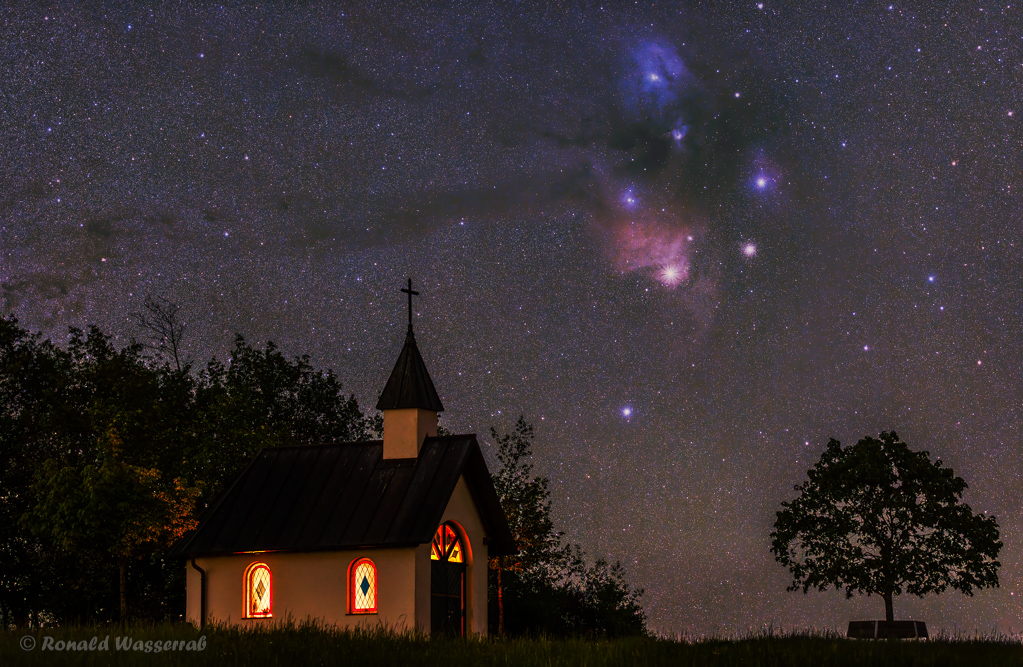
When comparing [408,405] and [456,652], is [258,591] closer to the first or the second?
[408,405]

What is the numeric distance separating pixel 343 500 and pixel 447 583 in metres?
3.56

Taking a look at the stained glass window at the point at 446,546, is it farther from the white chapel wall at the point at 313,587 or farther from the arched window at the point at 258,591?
the arched window at the point at 258,591

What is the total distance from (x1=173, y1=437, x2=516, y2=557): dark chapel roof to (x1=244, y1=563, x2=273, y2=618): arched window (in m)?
0.80

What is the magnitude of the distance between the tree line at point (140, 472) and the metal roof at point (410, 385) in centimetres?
911

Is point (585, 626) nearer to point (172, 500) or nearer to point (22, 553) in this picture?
point (172, 500)

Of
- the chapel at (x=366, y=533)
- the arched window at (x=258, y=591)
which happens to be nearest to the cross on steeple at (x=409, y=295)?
the chapel at (x=366, y=533)

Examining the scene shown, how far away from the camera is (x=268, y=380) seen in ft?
159

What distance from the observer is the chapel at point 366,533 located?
26219mm

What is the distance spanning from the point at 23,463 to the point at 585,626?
24.5 m

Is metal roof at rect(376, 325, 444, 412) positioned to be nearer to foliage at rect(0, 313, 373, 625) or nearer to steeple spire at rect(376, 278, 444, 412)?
steeple spire at rect(376, 278, 444, 412)

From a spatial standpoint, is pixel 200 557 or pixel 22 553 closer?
pixel 200 557

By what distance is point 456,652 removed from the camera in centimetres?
1616

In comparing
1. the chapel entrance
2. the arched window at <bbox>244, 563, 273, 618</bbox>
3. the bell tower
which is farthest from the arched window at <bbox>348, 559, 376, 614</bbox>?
the bell tower

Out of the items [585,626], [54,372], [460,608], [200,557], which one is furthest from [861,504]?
[54,372]
